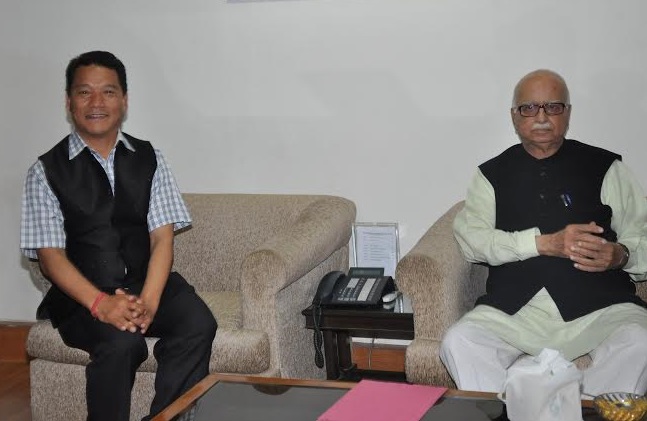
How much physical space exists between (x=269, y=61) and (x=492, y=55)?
93cm

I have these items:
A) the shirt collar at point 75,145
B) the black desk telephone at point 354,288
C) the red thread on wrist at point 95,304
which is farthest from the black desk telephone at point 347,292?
the shirt collar at point 75,145

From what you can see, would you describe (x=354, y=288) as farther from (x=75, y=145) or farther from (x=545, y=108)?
(x=75, y=145)

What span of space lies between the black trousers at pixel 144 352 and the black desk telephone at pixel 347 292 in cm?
46

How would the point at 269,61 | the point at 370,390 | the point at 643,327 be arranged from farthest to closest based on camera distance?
the point at 269,61, the point at 643,327, the point at 370,390

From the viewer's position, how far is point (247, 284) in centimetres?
336

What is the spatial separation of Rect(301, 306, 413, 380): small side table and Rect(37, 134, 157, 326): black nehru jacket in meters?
0.68

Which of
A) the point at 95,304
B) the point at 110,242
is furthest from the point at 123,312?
the point at 110,242

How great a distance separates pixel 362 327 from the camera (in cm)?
347

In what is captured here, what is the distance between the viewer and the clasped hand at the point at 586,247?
9.95ft

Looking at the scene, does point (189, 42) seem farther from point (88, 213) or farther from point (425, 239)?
point (425, 239)

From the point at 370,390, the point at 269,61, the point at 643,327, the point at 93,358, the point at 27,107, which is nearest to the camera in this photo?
the point at 370,390

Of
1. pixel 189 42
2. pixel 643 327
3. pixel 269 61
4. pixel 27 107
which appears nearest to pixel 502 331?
pixel 643 327

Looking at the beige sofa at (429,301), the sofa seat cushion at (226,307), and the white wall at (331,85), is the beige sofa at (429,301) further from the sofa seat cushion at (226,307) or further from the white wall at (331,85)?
the white wall at (331,85)

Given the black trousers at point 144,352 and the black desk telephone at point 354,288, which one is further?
the black desk telephone at point 354,288
